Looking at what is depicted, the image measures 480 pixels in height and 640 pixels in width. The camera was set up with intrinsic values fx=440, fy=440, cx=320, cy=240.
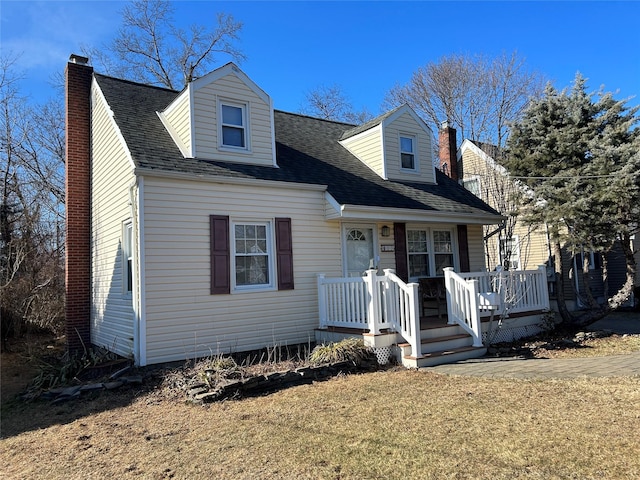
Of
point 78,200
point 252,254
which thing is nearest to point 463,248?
point 252,254

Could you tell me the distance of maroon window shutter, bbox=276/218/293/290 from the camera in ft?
29.5

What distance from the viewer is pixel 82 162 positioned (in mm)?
10602

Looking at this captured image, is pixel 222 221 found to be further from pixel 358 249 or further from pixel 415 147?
pixel 415 147

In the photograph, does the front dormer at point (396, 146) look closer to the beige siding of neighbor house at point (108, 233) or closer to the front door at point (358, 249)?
the front door at point (358, 249)

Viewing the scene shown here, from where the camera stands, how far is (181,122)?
9.10m

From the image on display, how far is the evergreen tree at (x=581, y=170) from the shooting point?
9766 millimetres

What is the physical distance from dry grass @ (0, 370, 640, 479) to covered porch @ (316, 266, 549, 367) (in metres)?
1.30

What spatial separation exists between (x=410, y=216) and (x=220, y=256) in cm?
452

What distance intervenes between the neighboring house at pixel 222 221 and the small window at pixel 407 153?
0.13 metres

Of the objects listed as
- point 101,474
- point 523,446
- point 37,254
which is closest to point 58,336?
point 37,254

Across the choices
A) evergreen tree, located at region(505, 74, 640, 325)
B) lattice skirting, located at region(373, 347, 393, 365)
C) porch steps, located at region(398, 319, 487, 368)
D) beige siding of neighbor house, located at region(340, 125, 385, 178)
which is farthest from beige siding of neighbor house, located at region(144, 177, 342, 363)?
evergreen tree, located at region(505, 74, 640, 325)

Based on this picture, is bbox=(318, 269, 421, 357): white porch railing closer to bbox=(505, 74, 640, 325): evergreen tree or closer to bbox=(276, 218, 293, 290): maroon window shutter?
bbox=(276, 218, 293, 290): maroon window shutter

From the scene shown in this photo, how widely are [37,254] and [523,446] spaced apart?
630 inches

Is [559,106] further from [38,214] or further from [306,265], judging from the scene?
[38,214]
